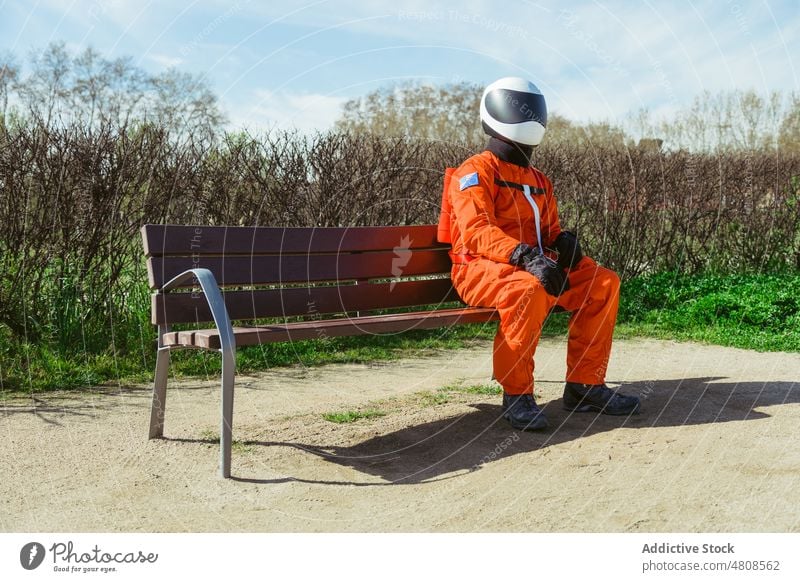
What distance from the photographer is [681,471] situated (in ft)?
11.9

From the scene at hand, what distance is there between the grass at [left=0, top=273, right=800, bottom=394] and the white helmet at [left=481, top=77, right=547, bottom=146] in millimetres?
1641

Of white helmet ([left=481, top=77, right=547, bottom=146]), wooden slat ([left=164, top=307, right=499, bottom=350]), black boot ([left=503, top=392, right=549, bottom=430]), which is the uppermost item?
white helmet ([left=481, top=77, right=547, bottom=146])

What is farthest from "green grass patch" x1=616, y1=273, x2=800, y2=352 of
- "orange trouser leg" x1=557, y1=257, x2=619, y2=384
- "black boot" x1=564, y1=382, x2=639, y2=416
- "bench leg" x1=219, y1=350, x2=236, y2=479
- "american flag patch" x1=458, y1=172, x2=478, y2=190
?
"bench leg" x1=219, y1=350, x2=236, y2=479

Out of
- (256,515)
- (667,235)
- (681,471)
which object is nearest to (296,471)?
(256,515)

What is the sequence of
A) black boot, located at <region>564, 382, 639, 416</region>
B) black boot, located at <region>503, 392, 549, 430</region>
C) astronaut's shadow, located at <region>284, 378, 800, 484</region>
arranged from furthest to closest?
black boot, located at <region>564, 382, 639, 416</region>
black boot, located at <region>503, 392, 549, 430</region>
astronaut's shadow, located at <region>284, 378, 800, 484</region>

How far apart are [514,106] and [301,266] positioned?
145 centimetres

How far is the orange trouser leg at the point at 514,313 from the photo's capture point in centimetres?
419

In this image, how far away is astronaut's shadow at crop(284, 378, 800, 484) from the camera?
3953mm

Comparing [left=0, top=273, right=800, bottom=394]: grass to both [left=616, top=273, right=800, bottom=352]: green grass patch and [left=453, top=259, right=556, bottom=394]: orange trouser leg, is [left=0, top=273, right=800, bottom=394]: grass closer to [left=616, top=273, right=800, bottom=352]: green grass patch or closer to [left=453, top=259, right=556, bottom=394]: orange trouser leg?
[left=616, top=273, right=800, bottom=352]: green grass patch

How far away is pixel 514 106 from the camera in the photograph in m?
4.66

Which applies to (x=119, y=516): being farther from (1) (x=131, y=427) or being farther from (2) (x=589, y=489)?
(2) (x=589, y=489)

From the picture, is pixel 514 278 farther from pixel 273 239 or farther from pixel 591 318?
pixel 273 239

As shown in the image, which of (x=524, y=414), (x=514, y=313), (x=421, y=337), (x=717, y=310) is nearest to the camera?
(x=514, y=313)

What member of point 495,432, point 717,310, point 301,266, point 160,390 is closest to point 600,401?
point 495,432
